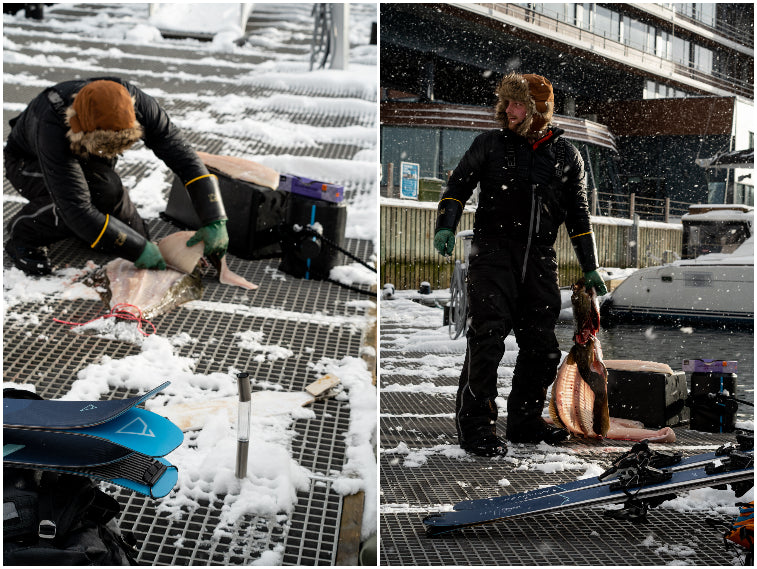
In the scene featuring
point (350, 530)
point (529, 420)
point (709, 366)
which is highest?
point (709, 366)

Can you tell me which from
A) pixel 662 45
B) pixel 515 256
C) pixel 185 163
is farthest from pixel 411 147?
pixel 185 163

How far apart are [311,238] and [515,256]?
1.84m

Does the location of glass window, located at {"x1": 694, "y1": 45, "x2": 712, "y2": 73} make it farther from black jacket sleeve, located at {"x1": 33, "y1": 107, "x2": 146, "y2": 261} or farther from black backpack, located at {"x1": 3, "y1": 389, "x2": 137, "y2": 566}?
black jacket sleeve, located at {"x1": 33, "y1": 107, "x2": 146, "y2": 261}

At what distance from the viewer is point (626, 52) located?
1341 millimetres

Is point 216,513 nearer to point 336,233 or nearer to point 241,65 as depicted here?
point 336,233

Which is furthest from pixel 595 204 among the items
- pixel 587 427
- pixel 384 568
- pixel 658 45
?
pixel 384 568

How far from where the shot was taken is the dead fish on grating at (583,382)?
4.36 ft

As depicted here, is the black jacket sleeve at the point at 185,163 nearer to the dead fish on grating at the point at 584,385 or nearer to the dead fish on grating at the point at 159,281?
the dead fish on grating at the point at 159,281

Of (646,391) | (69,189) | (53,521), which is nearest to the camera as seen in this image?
(53,521)

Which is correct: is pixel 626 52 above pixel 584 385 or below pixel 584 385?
above

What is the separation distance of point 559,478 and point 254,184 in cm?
228

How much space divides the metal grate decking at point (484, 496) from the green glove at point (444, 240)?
19 cm

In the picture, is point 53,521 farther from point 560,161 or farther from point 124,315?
point 124,315

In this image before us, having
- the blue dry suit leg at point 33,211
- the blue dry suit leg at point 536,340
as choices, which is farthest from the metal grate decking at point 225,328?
the blue dry suit leg at point 536,340
